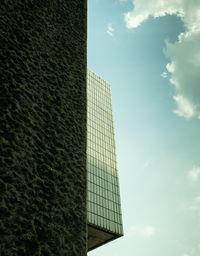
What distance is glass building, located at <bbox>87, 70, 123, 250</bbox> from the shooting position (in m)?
33.3

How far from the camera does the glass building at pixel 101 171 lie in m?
33.3

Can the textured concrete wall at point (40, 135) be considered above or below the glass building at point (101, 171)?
below

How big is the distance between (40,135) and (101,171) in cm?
3771

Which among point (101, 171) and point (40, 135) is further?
point (101, 171)

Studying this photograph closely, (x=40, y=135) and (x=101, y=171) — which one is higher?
(x=101, y=171)

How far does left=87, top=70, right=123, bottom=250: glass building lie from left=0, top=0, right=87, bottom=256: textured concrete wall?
3068 cm

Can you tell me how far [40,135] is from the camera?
1666mm

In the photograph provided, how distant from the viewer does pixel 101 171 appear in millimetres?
38812

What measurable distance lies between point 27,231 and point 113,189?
1540 inches

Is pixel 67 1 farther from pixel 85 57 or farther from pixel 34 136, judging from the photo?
pixel 34 136

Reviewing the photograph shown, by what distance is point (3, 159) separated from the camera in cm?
137

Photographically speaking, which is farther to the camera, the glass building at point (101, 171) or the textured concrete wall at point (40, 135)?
the glass building at point (101, 171)

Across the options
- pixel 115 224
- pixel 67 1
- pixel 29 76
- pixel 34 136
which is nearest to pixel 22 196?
pixel 34 136

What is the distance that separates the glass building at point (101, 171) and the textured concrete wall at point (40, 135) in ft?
101
